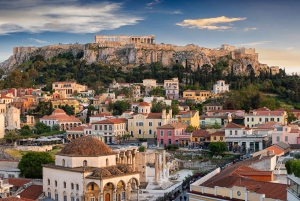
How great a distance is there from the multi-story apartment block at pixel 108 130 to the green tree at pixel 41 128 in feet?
22.0

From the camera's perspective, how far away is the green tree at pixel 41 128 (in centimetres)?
6297

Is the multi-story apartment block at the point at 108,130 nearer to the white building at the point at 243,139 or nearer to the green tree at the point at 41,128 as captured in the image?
the green tree at the point at 41,128

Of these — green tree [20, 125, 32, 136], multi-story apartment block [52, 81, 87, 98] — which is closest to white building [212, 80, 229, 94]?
multi-story apartment block [52, 81, 87, 98]

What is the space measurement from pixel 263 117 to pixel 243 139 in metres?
9.28

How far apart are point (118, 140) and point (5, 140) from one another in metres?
11.6

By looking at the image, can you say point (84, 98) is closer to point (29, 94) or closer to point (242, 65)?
point (29, 94)

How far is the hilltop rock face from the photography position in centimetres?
10794

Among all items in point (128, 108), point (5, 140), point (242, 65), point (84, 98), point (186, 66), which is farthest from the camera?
point (242, 65)

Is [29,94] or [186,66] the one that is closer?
[29,94]

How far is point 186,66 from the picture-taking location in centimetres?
9975

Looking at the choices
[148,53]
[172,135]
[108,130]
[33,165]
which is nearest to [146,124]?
[108,130]

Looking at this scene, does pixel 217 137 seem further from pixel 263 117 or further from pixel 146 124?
pixel 146 124

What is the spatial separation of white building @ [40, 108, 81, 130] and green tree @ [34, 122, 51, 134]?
4.29ft

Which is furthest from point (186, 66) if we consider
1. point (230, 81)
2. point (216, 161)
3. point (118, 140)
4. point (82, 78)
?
point (216, 161)
